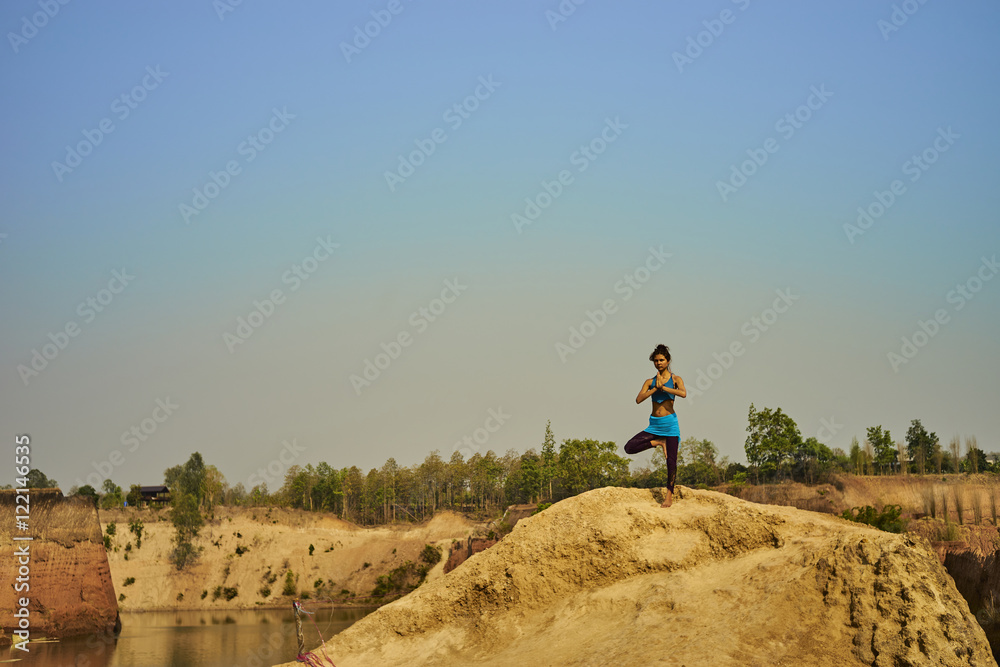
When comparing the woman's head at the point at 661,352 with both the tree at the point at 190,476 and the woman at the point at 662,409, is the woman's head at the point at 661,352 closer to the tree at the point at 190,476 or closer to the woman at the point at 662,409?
the woman at the point at 662,409

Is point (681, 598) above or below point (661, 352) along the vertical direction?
below

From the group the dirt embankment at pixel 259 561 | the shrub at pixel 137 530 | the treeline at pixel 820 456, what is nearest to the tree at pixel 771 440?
the treeline at pixel 820 456

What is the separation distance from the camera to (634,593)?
48.0ft

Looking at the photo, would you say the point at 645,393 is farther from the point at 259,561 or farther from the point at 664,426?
the point at 259,561

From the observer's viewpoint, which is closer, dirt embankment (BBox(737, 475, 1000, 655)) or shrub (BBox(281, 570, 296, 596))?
dirt embankment (BBox(737, 475, 1000, 655))

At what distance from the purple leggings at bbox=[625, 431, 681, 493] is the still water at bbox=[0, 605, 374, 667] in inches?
977

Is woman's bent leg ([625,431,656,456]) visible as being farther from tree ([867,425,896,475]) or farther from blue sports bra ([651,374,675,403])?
tree ([867,425,896,475])

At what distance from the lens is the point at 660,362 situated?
15.6 m

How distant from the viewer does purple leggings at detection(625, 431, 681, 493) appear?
1558cm

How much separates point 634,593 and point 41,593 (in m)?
45.3

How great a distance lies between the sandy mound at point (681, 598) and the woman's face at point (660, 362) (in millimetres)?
A: 2641

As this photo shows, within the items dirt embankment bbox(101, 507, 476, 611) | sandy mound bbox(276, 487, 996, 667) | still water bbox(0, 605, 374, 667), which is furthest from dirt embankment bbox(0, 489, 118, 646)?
sandy mound bbox(276, 487, 996, 667)

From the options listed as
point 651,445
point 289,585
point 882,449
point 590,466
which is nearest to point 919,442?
point 882,449

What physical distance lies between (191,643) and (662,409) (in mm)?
47976
